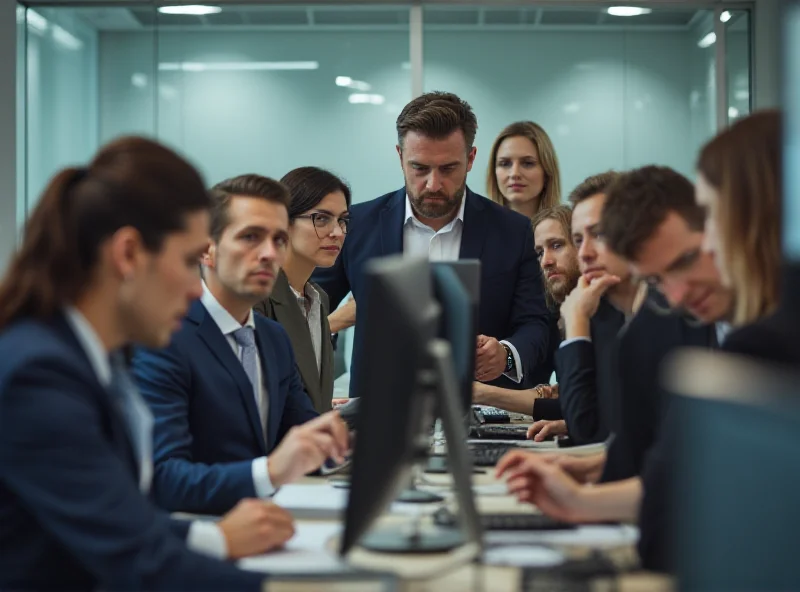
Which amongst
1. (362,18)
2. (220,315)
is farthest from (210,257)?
(362,18)

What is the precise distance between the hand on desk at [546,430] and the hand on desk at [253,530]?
1510 mm

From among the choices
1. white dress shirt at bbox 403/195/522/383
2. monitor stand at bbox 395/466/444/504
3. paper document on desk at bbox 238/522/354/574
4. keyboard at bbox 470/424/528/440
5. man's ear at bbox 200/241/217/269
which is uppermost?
white dress shirt at bbox 403/195/522/383

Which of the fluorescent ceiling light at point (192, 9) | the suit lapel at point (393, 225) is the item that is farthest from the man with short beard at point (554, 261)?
the fluorescent ceiling light at point (192, 9)

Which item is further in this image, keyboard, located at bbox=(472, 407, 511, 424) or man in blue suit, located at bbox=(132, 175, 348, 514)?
keyboard, located at bbox=(472, 407, 511, 424)

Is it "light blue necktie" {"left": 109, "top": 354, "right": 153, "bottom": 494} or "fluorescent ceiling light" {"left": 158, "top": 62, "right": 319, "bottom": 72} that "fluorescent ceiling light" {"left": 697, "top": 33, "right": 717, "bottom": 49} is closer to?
"fluorescent ceiling light" {"left": 158, "top": 62, "right": 319, "bottom": 72}

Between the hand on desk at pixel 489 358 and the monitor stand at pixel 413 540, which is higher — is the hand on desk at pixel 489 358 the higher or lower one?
the higher one

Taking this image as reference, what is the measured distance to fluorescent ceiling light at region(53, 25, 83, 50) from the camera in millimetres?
5848

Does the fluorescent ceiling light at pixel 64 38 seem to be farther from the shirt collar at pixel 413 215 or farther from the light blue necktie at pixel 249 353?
the light blue necktie at pixel 249 353

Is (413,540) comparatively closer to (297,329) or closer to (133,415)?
(133,415)

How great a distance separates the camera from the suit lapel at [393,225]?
13.4 ft

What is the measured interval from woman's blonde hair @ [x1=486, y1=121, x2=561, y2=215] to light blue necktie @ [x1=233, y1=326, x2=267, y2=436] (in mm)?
2567

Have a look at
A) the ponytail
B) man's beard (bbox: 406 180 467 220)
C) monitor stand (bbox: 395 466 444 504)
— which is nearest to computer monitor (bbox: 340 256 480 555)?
the ponytail

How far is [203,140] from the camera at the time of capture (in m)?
5.84

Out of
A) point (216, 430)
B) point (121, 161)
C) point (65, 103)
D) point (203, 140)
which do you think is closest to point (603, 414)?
Answer: point (216, 430)
